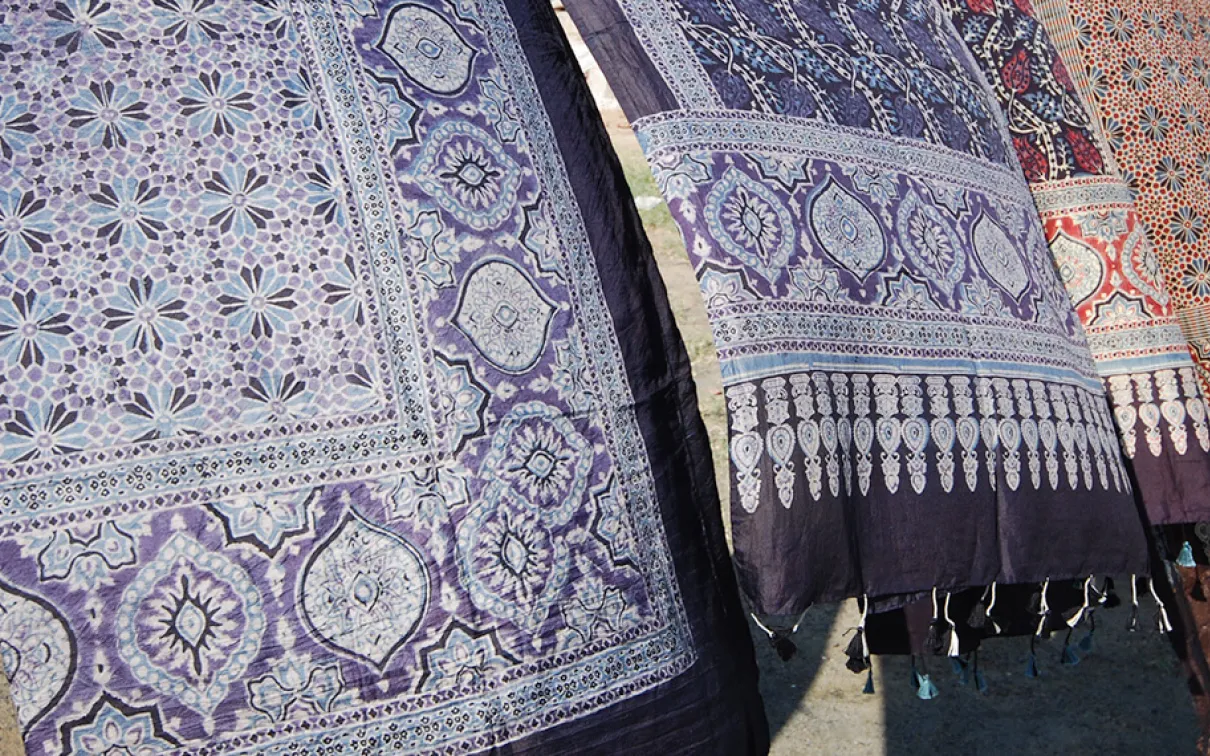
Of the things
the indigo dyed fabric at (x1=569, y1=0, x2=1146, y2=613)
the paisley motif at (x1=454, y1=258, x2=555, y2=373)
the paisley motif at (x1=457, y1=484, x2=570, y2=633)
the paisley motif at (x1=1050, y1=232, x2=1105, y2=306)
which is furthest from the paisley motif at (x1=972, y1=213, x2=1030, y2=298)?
the paisley motif at (x1=457, y1=484, x2=570, y2=633)

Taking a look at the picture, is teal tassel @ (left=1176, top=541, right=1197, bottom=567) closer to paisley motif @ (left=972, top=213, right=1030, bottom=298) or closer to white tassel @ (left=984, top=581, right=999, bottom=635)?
white tassel @ (left=984, top=581, right=999, bottom=635)

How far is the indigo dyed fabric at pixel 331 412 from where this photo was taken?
3.77 feet

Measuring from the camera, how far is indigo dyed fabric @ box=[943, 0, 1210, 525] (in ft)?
6.54

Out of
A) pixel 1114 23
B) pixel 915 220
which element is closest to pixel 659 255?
pixel 1114 23

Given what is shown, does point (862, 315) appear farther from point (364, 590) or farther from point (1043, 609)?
point (364, 590)

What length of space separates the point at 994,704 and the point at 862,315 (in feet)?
6.83

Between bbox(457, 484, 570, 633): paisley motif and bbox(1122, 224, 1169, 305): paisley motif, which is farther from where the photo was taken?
bbox(1122, 224, 1169, 305): paisley motif

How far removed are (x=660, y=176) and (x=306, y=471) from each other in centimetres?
60

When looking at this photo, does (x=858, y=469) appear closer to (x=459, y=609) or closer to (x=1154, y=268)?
(x=459, y=609)

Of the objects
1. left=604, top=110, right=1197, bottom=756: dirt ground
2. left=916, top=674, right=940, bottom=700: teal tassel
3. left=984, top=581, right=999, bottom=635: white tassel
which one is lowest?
left=604, top=110, right=1197, bottom=756: dirt ground

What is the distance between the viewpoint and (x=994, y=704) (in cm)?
323

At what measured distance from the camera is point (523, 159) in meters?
1.44

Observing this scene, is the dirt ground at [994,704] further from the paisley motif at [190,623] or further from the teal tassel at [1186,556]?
the paisley motif at [190,623]

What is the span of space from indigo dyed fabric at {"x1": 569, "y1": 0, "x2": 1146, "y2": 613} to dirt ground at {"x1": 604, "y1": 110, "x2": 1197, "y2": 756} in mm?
1428
